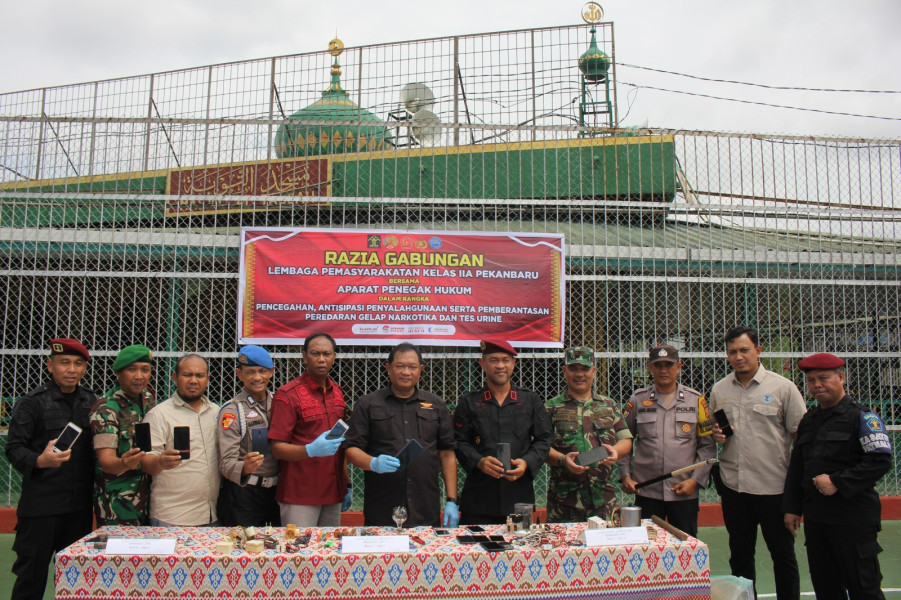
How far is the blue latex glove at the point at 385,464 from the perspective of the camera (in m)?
3.76

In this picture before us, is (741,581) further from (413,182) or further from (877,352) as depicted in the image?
(413,182)

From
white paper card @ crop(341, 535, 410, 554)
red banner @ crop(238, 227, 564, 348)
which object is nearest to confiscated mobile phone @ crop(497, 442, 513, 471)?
white paper card @ crop(341, 535, 410, 554)

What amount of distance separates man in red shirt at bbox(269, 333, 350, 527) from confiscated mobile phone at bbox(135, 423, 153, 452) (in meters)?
0.73

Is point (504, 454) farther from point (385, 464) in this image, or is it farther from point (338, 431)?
point (338, 431)

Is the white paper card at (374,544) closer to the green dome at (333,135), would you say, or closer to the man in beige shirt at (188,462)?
the man in beige shirt at (188,462)

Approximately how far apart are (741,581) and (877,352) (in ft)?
12.6

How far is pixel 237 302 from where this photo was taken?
233 inches

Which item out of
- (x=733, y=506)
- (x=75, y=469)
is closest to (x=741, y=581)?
(x=733, y=506)

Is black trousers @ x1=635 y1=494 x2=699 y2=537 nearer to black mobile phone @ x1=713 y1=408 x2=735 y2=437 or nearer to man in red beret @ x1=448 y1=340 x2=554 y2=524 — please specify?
black mobile phone @ x1=713 y1=408 x2=735 y2=437

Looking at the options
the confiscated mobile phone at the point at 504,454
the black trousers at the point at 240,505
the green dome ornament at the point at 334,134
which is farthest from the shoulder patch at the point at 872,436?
the green dome ornament at the point at 334,134

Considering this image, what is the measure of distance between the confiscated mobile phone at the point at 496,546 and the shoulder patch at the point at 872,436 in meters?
2.01

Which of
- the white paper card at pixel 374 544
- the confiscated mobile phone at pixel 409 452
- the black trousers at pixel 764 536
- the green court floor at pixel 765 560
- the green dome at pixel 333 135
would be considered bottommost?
the green court floor at pixel 765 560

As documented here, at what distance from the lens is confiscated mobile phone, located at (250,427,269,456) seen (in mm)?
3984

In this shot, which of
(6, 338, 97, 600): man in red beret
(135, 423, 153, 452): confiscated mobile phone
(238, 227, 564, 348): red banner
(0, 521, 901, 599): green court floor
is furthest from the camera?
(238, 227, 564, 348): red banner
